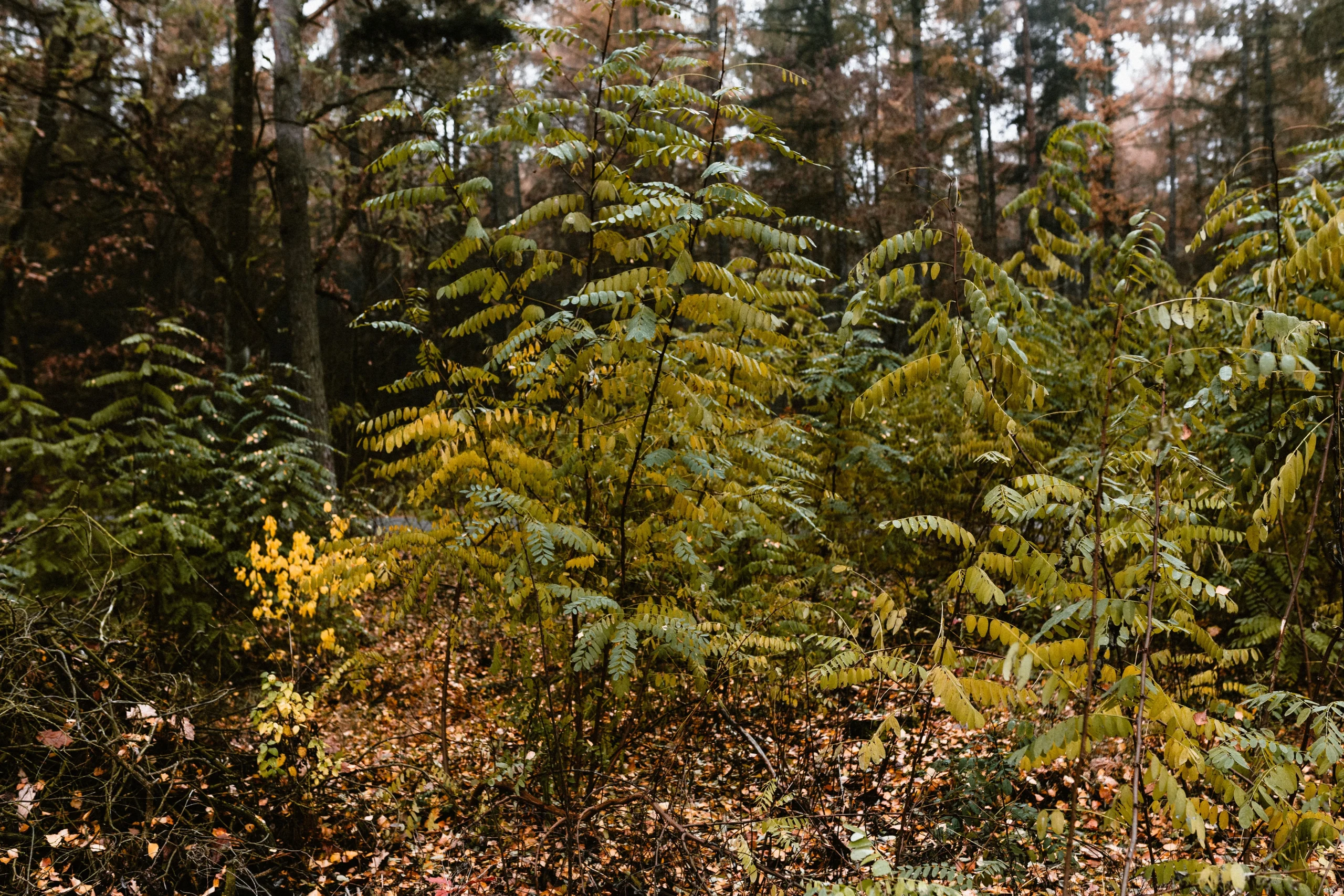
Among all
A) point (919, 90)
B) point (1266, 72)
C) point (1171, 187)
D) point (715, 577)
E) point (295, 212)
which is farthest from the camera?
point (1171, 187)

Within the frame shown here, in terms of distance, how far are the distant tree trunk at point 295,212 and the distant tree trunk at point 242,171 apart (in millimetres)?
340

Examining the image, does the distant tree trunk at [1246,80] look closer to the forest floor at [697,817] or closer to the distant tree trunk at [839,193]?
the distant tree trunk at [839,193]

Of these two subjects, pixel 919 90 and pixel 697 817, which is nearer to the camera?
pixel 697 817

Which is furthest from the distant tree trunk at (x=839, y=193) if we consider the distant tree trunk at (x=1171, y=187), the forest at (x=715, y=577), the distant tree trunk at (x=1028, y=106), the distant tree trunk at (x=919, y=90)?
the forest at (x=715, y=577)

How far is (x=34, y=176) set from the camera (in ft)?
38.9

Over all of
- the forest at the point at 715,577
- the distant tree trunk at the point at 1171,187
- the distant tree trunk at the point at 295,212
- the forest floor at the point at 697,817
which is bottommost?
the forest floor at the point at 697,817

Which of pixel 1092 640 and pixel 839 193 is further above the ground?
Result: pixel 839 193

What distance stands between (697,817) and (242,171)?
8.65 metres

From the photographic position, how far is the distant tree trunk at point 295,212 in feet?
27.3

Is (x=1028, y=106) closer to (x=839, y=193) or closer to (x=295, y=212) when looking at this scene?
(x=839, y=193)

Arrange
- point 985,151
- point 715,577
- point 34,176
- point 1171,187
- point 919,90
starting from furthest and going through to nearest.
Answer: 1. point 1171,187
2. point 985,151
3. point 919,90
4. point 34,176
5. point 715,577

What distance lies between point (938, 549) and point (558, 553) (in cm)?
306

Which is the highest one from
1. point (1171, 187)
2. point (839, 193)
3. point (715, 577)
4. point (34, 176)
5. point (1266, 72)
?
point (1266, 72)

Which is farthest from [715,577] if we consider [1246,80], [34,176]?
[1246,80]
